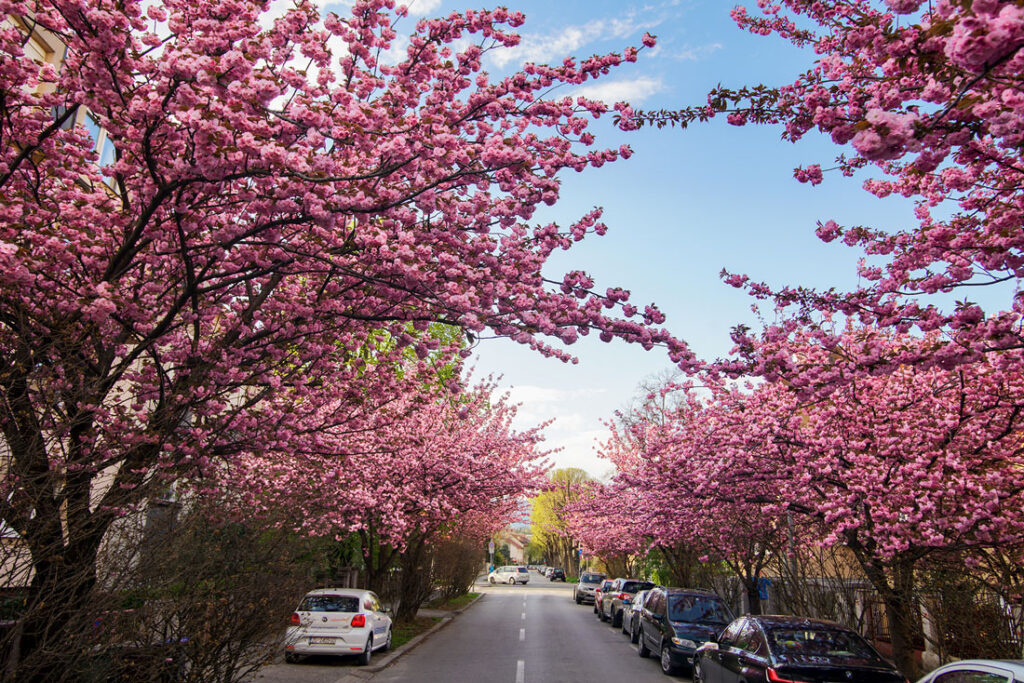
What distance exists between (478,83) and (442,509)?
1405 centimetres

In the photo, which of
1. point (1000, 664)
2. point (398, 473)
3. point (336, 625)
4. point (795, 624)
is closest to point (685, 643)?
point (795, 624)

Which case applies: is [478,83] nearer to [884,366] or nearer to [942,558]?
[884,366]

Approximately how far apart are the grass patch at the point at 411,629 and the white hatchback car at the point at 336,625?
3449 mm

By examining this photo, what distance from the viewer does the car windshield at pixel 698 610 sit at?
13.9 m

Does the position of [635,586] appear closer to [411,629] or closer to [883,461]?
[411,629]

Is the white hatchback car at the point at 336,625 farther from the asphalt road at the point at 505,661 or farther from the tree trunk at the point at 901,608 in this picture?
the tree trunk at the point at 901,608

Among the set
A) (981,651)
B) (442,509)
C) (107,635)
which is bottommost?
(981,651)

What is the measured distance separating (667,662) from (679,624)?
2.62ft

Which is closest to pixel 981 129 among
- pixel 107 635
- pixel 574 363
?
pixel 574 363

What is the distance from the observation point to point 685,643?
42.2 feet

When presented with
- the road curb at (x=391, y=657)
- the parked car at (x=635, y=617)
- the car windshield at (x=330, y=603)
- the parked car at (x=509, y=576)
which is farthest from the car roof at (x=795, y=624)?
the parked car at (x=509, y=576)

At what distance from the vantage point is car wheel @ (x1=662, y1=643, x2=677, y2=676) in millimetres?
12971

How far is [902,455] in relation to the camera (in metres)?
10.7

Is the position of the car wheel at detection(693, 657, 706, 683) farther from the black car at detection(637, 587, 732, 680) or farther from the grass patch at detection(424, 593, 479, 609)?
the grass patch at detection(424, 593, 479, 609)
